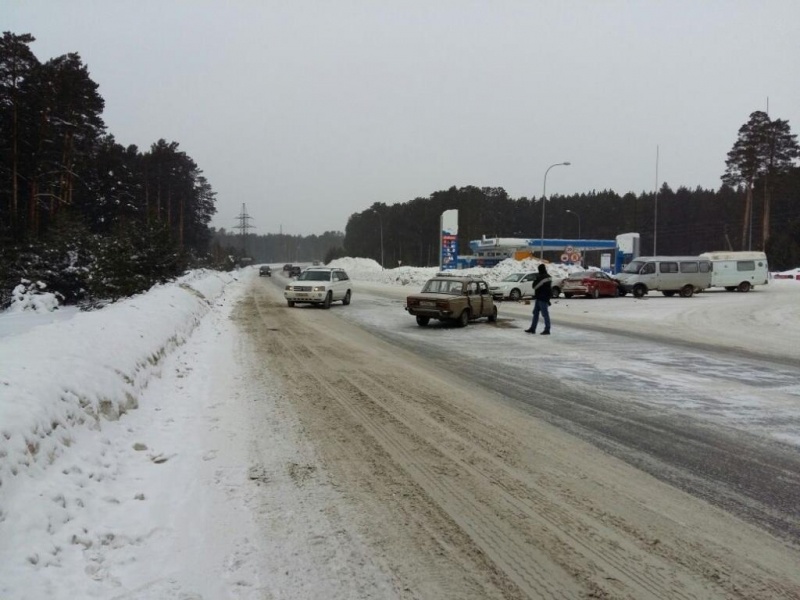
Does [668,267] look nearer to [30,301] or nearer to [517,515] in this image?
[517,515]

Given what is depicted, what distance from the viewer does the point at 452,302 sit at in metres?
17.2

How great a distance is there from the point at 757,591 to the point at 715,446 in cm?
294

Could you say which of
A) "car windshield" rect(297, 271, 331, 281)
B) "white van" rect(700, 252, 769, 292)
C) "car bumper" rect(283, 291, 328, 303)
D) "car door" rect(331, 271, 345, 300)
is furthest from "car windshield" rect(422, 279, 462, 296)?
"white van" rect(700, 252, 769, 292)

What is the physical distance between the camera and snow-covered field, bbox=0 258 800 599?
3.23 metres

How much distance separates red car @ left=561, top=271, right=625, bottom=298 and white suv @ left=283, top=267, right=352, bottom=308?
554 inches

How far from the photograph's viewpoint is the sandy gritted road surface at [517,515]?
127 inches

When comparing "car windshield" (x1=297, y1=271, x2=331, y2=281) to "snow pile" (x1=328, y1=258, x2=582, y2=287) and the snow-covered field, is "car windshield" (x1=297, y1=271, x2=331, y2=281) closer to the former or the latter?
"snow pile" (x1=328, y1=258, x2=582, y2=287)

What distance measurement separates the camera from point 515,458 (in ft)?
17.6

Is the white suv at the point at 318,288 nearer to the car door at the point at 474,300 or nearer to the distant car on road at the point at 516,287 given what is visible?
the car door at the point at 474,300

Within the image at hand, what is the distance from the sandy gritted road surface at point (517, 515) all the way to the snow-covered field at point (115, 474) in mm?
541

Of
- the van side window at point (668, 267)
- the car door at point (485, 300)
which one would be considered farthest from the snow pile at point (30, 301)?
the van side window at point (668, 267)

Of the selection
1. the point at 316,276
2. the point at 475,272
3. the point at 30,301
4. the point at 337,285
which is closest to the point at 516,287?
the point at 337,285

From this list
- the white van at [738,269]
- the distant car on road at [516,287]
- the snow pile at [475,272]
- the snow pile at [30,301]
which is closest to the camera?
the snow pile at [30,301]

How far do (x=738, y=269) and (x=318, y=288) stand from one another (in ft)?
99.5
